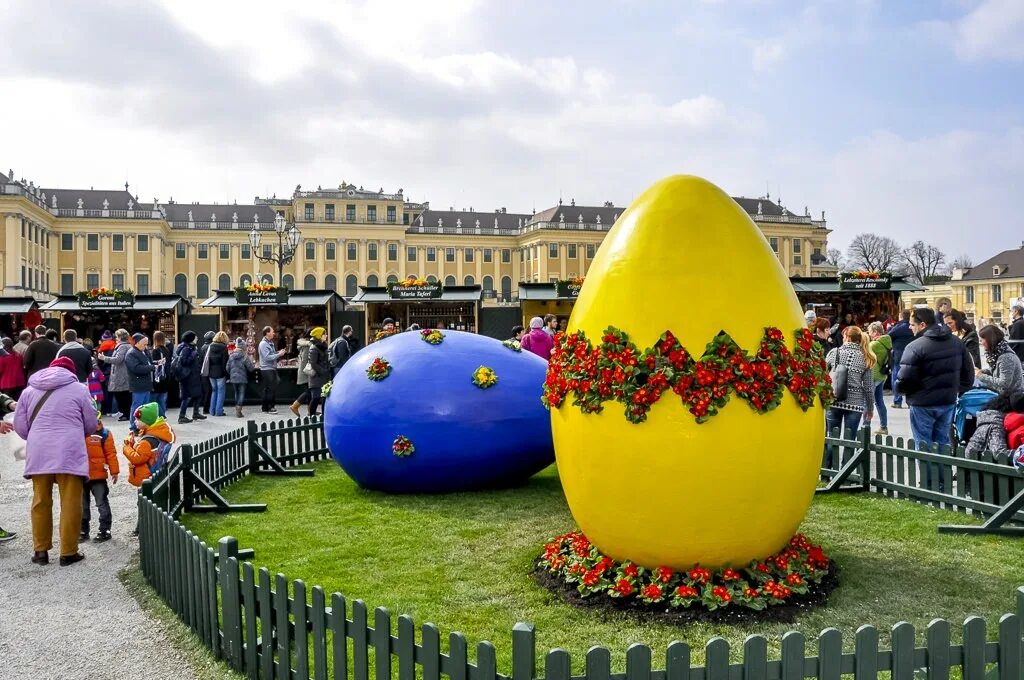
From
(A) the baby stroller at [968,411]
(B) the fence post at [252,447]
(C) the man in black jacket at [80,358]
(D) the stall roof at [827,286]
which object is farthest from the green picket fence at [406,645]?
(D) the stall roof at [827,286]

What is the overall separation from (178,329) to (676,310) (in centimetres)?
2447

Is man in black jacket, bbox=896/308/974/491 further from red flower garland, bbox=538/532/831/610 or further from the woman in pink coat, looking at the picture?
the woman in pink coat

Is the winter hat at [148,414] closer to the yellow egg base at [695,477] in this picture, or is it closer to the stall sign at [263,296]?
the yellow egg base at [695,477]

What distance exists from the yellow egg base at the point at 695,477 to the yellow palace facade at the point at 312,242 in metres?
78.7

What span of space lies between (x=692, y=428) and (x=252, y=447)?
295 inches

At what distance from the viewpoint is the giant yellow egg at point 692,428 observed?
16.7ft

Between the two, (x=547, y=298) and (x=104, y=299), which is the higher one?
(x=104, y=299)

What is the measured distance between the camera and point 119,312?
26.8 metres

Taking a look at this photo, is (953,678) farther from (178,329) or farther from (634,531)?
(178,329)

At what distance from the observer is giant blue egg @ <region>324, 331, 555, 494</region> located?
28.1 feet

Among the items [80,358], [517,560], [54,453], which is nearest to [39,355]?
[80,358]

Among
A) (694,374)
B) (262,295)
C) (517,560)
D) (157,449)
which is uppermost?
(262,295)

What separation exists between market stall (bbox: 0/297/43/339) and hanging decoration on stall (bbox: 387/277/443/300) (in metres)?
12.1

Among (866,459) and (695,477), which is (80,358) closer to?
(695,477)
